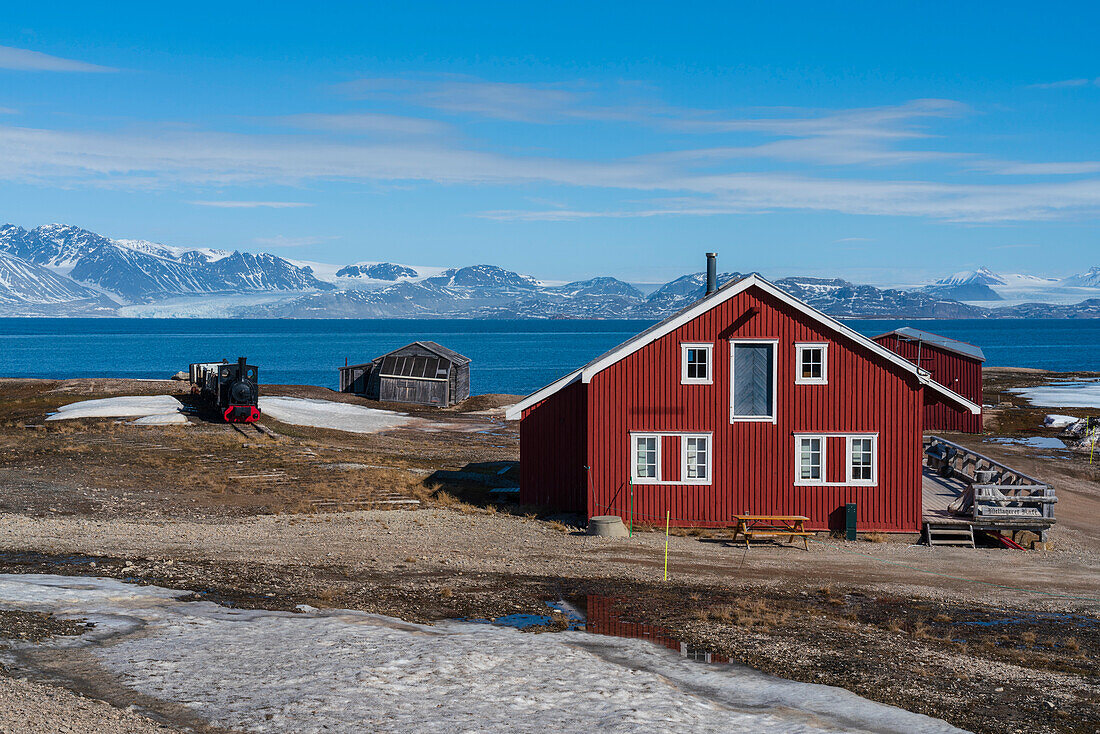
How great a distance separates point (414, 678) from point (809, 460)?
1834 cm

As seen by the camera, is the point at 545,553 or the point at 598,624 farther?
the point at 545,553

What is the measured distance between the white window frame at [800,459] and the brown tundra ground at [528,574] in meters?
1.87

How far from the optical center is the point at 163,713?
42.7ft

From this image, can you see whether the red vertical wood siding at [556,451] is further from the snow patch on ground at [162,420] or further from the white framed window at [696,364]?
the snow patch on ground at [162,420]

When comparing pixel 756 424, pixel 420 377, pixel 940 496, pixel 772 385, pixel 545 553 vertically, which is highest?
pixel 420 377

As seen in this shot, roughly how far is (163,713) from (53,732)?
149cm

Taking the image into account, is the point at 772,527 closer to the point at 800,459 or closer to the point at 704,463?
the point at 800,459

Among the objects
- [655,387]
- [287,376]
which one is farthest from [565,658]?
[287,376]

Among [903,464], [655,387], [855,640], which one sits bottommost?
[855,640]

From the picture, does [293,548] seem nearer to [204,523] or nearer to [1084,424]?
[204,523]

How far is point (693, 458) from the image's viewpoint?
30.3m

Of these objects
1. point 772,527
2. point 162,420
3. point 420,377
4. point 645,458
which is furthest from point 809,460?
point 420,377

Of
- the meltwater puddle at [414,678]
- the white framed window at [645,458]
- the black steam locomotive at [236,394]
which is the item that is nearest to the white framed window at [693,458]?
the white framed window at [645,458]

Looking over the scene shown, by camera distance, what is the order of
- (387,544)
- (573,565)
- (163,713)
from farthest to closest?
(387,544)
(573,565)
(163,713)
